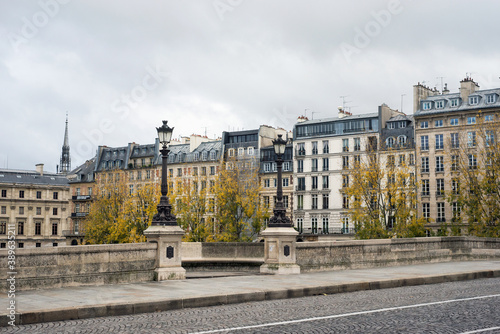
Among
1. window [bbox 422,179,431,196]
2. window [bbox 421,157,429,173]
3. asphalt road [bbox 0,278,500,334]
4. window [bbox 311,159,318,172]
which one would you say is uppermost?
window [bbox 311,159,318,172]

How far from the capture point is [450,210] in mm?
75500

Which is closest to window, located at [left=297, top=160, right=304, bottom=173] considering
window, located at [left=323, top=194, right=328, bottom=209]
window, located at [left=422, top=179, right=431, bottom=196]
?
window, located at [left=323, top=194, right=328, bottom=209]

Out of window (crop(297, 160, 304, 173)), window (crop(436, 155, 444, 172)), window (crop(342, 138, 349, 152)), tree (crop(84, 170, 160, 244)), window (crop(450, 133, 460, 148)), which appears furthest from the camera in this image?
window (crop(297, 160, 304, 173))

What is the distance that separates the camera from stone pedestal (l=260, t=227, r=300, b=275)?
22.2 metres

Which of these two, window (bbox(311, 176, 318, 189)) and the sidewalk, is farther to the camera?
window (bbox(311, 176, 318, 189))

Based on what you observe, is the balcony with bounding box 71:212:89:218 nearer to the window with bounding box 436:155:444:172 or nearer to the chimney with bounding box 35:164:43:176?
the chimney with bounding box 35:164:43:176

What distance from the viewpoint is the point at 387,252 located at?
26109mm

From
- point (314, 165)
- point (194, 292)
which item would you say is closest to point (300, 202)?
point (314, 165)

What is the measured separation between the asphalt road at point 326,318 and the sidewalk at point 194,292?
371 mm

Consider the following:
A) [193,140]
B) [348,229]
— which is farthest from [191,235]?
[193,140]

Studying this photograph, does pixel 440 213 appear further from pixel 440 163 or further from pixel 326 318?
pixel 326 318

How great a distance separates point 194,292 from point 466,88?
6874 centimetres

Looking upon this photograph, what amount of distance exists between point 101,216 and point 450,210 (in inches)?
1578

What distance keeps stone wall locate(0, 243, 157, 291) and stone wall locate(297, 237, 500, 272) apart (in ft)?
20.5
